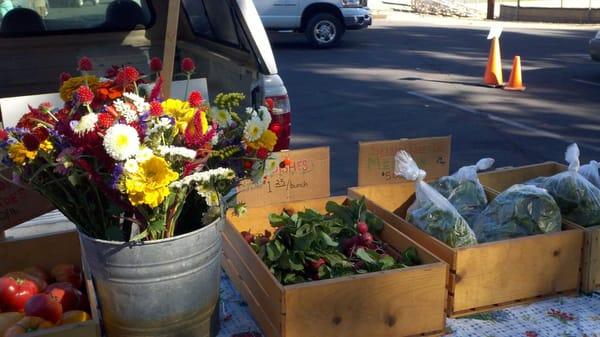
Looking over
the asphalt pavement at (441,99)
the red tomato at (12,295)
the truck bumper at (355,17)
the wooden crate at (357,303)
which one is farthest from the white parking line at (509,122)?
the red tomato at (12,295)

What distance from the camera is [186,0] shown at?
4828mm

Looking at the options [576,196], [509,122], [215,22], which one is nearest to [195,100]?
[576,196]

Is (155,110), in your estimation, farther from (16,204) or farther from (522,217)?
(522,217)

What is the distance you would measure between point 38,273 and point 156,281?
0.63 m

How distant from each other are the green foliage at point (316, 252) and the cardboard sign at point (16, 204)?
0.76 meters

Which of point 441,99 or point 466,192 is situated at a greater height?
point 466,192

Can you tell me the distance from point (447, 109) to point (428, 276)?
674 cm

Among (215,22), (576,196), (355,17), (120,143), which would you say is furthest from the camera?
(355,17)

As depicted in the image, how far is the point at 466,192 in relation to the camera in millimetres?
2631

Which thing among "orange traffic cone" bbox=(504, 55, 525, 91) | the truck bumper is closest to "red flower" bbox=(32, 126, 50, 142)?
"orange traffic cone" bbox=(504, 55, 525, 91)

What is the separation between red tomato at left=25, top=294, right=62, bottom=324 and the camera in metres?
1.82

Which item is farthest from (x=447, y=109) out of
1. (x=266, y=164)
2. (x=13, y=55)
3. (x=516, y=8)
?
(x=516, y=8)

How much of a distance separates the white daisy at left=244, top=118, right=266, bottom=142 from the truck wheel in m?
13.0

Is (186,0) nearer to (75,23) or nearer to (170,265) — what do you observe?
(75,23)
